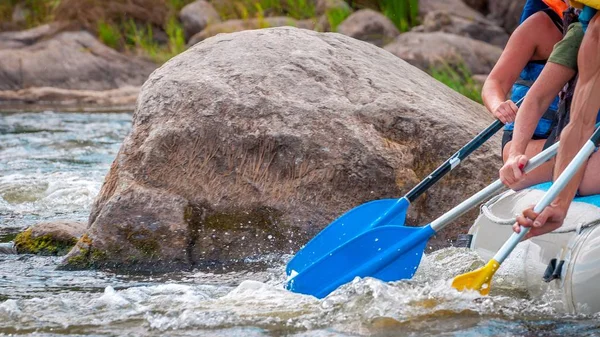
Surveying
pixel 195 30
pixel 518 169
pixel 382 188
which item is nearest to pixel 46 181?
pixel 382 188

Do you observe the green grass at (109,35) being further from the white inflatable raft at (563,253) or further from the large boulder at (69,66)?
the white inflatable raft at (563,253)

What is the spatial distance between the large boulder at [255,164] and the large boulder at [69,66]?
35.8ft

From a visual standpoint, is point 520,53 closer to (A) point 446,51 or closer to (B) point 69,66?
(A) point 446,51

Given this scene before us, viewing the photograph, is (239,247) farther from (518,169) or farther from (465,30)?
(465,30)

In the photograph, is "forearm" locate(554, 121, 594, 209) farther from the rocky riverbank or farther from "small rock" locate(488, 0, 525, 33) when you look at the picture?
"small rock" locate(488, 0, 525, 33)

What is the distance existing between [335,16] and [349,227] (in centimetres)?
1163

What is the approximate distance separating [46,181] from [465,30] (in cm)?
→ 901

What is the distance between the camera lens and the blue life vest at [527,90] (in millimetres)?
4223

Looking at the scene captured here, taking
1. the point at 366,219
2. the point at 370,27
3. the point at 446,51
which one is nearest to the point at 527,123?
the point at 366,219

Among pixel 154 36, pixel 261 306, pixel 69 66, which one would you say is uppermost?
pixel 261 306

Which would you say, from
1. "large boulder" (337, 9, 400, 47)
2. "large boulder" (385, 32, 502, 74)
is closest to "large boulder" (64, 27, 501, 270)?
"large boulder" (385, 32, 502, 74)

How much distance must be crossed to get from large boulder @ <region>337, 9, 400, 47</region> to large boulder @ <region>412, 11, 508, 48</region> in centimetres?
44

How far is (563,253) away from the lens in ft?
11.7

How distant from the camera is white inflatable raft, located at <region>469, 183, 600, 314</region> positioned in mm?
3463
